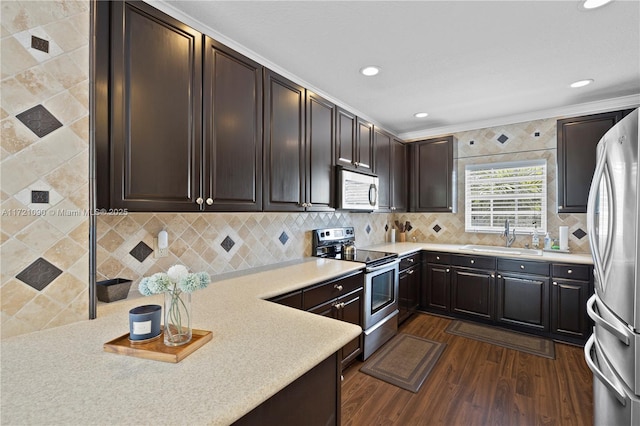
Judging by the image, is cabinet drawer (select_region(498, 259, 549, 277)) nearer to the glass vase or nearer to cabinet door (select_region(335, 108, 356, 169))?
cabinet door (select_region(335, 108, 356, 169))

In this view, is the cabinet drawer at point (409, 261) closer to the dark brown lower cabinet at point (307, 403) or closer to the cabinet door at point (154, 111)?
the dark brown lower cabinet at point (307, 403)

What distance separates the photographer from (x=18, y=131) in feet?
3.49

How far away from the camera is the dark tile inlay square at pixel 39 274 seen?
42.6 inches

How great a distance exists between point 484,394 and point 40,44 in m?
3.22

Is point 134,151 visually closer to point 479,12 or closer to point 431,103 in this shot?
point 479,12

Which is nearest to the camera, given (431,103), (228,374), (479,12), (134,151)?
(228,374)

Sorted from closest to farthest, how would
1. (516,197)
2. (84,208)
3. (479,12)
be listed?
1. (84,208)
2. (479,12)
3. (516,197)

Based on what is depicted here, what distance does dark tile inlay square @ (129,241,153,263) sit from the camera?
1711 millimetres

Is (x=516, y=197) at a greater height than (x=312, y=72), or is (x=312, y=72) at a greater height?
(x=312, y=72)

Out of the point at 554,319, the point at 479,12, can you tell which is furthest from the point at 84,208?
the point at 554,319

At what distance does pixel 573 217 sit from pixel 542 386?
2075mm

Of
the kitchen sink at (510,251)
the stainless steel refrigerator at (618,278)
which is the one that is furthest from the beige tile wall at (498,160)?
the stainless steel refrigerator at (618,278)

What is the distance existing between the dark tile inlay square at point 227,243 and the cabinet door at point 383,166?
1869 mm

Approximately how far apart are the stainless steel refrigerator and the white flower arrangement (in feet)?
6.10
